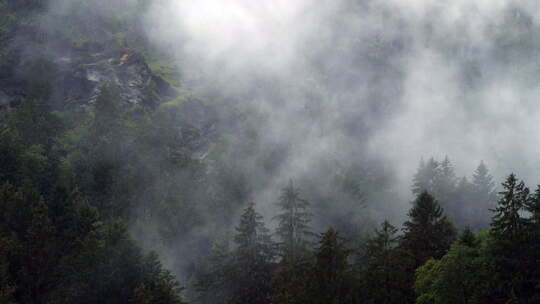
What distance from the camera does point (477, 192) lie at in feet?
309

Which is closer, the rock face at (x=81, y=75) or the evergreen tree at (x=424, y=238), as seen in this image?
the evergreen tree at (x=424, y=238)

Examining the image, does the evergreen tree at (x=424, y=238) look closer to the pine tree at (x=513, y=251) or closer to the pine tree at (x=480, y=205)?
the pine tree at (x=513, y=251)

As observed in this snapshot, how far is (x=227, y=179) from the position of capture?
103m

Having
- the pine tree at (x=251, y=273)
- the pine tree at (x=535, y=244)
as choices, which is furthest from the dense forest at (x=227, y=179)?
the pine tree at (x=251, y=273)

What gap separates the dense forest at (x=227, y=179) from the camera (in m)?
40.7

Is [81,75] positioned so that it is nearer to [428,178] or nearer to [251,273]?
[251,273]


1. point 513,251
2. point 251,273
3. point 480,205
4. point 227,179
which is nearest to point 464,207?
point 480,205

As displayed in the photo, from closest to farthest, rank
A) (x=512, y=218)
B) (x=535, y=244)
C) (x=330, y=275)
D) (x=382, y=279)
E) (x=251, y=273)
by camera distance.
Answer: (x=535, y=244)
(x=512, y=218)
(x=382, y=279)
(x=330, y=275)
(x=251, y=273)

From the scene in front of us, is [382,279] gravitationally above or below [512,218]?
below

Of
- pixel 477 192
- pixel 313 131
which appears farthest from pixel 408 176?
pixel 477 192

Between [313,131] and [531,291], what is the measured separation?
125 meters

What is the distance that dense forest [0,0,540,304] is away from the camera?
40656mm

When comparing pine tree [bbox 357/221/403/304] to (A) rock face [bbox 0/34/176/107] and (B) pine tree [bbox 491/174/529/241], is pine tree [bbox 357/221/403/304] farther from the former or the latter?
(A) rock face [bbox 0/34/176/107]

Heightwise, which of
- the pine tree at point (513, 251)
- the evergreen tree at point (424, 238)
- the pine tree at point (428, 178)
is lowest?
the pine tree at point (513, 251)
